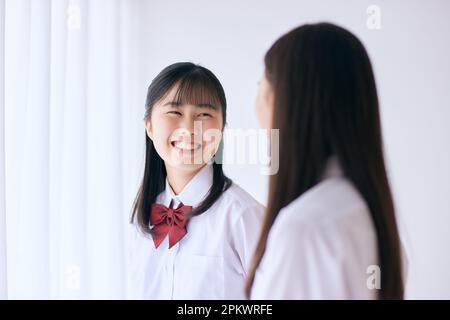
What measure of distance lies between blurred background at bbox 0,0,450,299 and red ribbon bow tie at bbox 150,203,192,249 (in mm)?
110

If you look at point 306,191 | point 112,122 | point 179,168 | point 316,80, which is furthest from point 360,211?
point 112,122

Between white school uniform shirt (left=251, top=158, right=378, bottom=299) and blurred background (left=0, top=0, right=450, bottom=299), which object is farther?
blurred background (left=0, top=0, right=450, bottom=299)

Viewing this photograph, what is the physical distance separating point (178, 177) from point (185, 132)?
4.4 inches

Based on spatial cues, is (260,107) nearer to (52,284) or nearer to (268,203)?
(268,203)

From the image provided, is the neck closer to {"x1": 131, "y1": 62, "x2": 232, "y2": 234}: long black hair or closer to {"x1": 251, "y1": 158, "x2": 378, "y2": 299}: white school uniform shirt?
{"x1": 131, "y1": 62, "x2": 232, "y2": 234}: long black hair

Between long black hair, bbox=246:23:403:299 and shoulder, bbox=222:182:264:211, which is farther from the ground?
long black hair, bbox=246:23:403:299

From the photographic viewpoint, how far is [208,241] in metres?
1.01

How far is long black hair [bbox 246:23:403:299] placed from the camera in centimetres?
76

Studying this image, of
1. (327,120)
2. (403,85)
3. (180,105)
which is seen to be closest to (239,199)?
(180,105)

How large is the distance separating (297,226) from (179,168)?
0.43 m

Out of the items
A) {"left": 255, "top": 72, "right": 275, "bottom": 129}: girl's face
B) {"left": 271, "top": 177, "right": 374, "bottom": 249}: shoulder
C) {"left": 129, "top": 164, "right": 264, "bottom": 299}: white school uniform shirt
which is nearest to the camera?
{"left": 271, "top": 177, "right": 374, "bottom": 249}: shoulder

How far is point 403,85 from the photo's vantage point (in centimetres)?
106

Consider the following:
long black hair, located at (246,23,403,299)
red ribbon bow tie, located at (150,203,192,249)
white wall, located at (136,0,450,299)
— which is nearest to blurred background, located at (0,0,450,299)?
white wall, located at (136,0,450,299)

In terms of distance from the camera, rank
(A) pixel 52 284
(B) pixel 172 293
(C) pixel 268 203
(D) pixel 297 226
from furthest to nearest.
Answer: (A) pixel 52 284
(B) pixel 172 293
(C) pixel 268 203
(D) pixel 297 226
